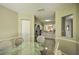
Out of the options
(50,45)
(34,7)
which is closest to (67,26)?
(50,45)

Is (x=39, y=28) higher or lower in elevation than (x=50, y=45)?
higher

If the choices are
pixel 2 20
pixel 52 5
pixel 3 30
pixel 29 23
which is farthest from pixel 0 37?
pixel 52 5

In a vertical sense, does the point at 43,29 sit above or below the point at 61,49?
above

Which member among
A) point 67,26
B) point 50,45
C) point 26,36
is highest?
point 67,26

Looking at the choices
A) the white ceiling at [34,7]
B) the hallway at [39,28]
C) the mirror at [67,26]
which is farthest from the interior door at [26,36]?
the mirror at [67,26]

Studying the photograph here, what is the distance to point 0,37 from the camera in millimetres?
1368

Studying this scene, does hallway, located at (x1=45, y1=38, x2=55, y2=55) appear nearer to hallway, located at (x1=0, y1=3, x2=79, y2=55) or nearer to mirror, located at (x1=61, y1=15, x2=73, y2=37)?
hallway, located at (x1=0, y1=3, x2=79, y2=55)

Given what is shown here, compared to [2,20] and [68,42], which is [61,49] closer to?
[68,42]

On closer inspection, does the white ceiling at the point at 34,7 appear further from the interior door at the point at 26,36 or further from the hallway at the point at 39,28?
the interior door at the point at 26,36

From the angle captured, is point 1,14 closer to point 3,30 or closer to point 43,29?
point 3,30

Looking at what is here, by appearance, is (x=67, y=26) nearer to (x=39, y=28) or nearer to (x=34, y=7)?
(x=39, y=28)
